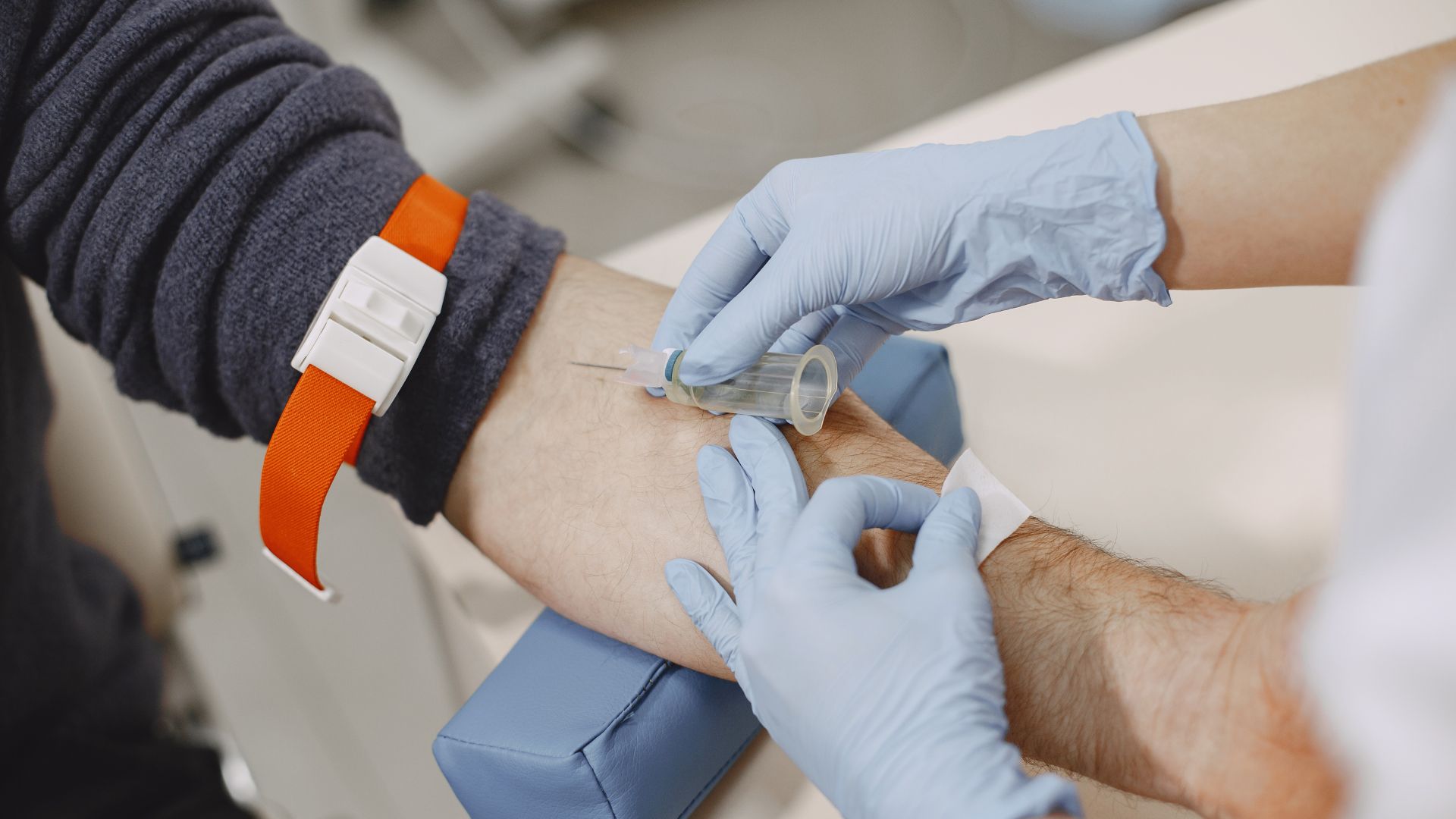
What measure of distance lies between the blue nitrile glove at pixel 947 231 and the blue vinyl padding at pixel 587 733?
10.6 inches

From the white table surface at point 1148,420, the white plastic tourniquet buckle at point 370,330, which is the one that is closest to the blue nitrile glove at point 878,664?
the white table surface at point 1148,420

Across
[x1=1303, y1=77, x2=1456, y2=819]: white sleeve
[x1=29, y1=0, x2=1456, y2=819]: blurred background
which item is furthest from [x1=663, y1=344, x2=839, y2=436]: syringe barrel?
[x1=1303, y1=77, x2=1456, y2=819]: white sleeve

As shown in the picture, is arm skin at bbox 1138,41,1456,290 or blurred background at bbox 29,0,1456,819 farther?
blurred background at bbox 29,0,1456,819

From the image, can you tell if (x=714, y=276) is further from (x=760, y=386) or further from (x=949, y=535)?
(x=949, y=535)

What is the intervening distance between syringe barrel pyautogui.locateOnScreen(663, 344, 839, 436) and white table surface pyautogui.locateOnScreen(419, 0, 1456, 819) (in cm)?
34

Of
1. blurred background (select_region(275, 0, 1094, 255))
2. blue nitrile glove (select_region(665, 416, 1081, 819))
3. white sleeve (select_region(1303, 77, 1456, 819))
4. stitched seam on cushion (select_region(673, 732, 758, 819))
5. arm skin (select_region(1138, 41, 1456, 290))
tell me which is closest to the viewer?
white sleeve (select_region(1303, 77, 1456, 819))

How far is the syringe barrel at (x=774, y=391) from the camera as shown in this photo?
813 mm

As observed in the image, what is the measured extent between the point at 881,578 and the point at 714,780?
25cm

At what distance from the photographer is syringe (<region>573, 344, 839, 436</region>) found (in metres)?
0.82

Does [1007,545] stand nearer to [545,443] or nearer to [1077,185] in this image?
[1077,185]

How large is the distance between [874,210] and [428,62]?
2550 millimetres

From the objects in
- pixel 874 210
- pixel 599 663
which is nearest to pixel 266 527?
pixel 599 663

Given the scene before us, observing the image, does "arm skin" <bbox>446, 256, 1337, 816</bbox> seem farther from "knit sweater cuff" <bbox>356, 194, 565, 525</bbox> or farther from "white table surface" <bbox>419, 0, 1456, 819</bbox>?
"white table surface" <bbox>419, 0, 1456, 819</bbox>

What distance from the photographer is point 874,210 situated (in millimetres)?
834
